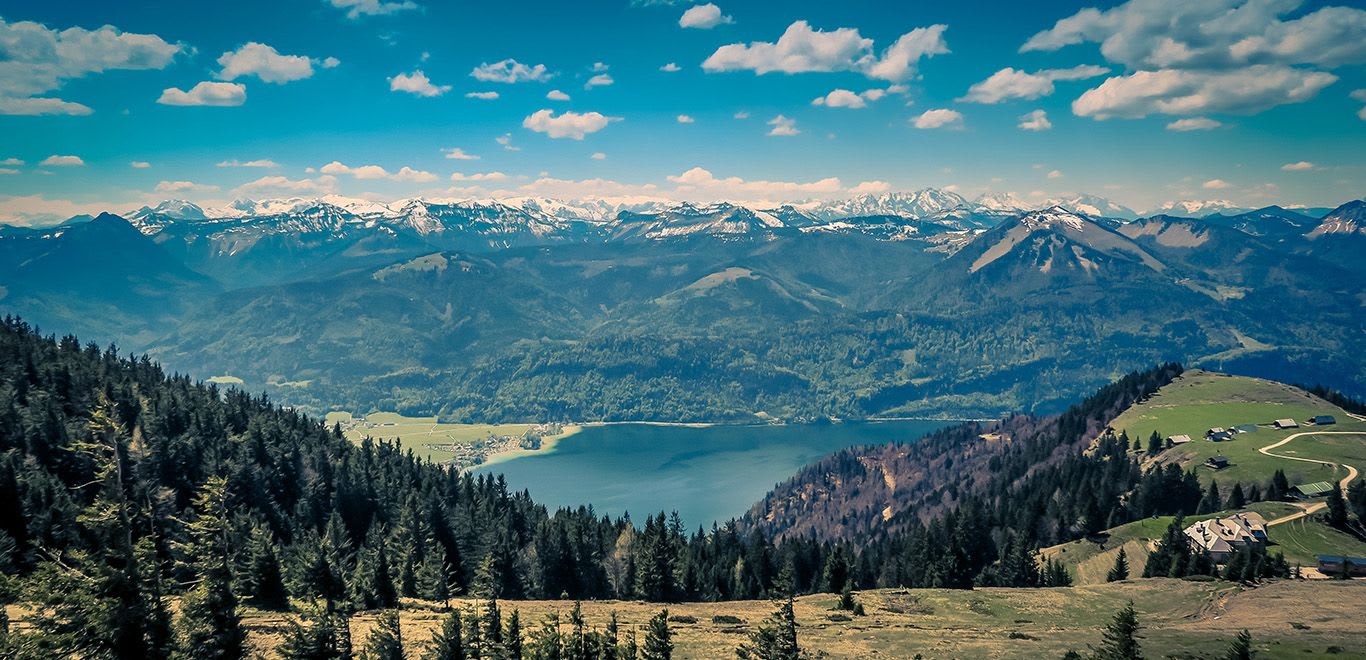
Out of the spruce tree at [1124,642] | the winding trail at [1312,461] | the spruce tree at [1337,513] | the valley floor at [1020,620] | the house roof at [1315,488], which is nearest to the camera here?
the spruce tree at [1124,642]

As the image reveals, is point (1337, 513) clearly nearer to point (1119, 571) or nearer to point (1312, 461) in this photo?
point (1119, 571)

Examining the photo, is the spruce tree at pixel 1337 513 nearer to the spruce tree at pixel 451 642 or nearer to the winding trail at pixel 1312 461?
the winding trail at pixel 1312 461

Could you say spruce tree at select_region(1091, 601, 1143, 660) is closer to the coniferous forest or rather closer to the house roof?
the coniferous forest

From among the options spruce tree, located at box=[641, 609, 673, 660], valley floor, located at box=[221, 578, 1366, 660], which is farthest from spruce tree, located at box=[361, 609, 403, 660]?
spruce tree, located at box=[641, 609, 673, 660]

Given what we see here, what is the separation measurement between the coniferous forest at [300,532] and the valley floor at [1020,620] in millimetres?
6542

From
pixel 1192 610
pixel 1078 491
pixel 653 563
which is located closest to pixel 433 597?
pixel 653 563

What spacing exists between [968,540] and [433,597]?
80.7 meters

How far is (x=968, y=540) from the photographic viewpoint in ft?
412

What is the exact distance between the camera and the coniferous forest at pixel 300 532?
3922 centimetres

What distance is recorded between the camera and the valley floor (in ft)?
200

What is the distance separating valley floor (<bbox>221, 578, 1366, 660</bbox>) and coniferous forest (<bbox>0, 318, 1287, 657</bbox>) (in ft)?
21.5

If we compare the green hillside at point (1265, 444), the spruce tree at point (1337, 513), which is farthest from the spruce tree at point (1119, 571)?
the green hillside at point (1265, 444)

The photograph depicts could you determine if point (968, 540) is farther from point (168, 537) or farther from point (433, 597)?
point (168, 537)

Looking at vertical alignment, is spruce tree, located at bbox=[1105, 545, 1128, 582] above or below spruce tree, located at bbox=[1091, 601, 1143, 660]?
below
